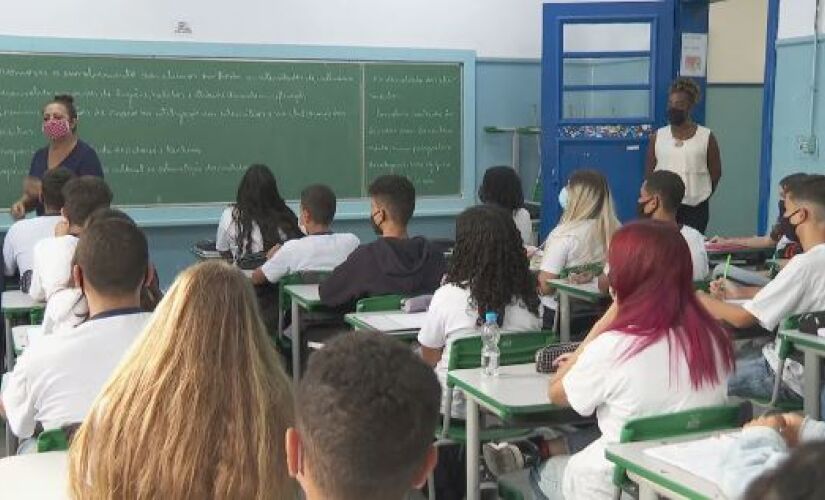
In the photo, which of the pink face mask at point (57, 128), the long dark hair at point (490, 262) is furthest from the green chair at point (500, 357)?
the pink face mask at point (57, 128)

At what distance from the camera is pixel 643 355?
2514 millimetres

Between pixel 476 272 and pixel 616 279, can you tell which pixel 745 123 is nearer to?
pixel 476 272

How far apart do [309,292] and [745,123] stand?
19.6ft

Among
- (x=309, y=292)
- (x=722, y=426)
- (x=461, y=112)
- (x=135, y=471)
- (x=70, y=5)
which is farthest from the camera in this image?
(x=461, y=112)

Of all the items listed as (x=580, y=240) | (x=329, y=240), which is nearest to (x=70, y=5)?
(x=329, y=240)

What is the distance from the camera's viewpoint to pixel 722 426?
246 cm

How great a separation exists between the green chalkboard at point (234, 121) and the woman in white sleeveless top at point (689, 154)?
1.79 metres

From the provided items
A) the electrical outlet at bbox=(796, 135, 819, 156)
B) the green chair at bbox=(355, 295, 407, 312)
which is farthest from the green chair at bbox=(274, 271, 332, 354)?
the electrical outlet at bbox=(796, 135, 819, 156)

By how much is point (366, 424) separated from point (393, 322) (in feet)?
8.64

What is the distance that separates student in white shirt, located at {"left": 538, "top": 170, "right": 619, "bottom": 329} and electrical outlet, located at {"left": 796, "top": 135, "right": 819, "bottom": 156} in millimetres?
2342

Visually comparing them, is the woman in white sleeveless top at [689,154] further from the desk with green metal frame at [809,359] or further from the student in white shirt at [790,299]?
the desk with green metal frame at [809,359]

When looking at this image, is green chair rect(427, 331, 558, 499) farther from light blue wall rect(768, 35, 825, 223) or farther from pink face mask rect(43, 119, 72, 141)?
light blue wall rect(768, 35, 825, 223)

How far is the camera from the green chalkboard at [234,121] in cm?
672

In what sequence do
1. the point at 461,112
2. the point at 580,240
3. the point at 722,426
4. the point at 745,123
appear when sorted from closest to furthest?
the point at 722,426 → the point at 580,240 → the point at 461,112 → the point at 745,123
